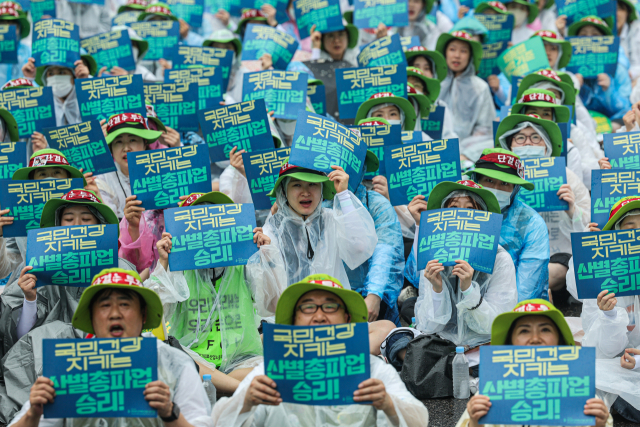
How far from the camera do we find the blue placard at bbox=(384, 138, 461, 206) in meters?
7.23

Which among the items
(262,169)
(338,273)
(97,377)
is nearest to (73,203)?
(262,169)

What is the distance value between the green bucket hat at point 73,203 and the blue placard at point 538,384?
341cm

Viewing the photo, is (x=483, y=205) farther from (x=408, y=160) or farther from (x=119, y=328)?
(x=119, y=328)

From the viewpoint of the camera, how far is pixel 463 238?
593 cm

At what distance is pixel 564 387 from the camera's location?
4285mm

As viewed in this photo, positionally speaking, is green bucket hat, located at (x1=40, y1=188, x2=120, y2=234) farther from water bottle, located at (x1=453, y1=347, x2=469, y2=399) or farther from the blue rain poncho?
water bottle, located at (x1=453, y1=347, x2=469, y2=399)

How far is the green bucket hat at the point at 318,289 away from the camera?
4836 mm

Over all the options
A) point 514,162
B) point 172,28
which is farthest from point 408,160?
point 172,28

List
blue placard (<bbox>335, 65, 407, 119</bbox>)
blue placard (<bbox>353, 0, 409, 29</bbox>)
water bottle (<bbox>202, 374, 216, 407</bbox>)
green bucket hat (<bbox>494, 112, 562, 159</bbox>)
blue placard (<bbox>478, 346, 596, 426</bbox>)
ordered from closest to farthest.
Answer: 1. blue placard (<bbox>478, 346, 596, 426</bbox>)
2. water bottle (<bbox>202, 374, 216, 407</bbox>)
3. green bucket hat (<bbox>494, 112, 562, 159</bbox>)
4. blue placard (<bbox>335, 65, 407, 119</bbox>)
5. blue placard (<bbox>353, 0, 409, 29</bbox>)

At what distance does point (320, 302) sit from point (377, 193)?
2.72 metres

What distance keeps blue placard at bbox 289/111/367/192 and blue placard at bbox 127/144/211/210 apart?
0.98 meters

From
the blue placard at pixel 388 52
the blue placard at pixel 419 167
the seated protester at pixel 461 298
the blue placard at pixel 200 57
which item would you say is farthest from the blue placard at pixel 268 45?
the seated protester at pixel 461 298

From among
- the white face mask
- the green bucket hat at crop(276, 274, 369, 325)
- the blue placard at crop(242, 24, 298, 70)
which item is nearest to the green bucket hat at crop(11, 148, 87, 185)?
the white face mask

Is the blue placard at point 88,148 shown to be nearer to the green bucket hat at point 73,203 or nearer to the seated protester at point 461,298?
the green bucket hat at point 73,203
